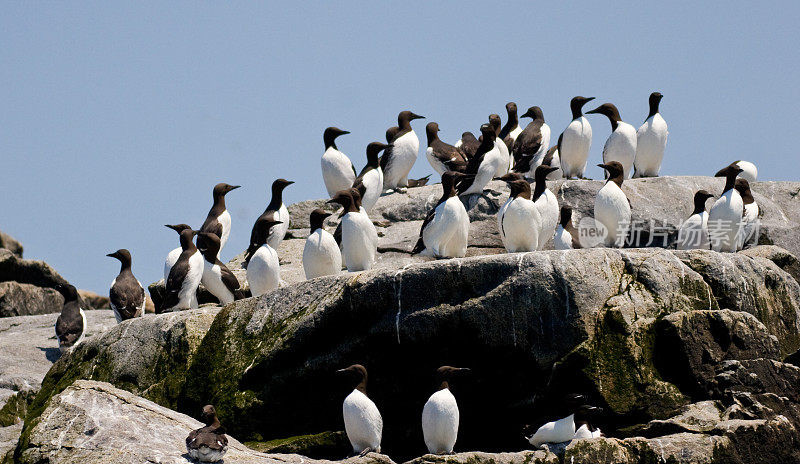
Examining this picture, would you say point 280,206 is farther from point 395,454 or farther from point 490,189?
point 395,454

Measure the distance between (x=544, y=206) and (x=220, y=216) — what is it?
548 centimetres

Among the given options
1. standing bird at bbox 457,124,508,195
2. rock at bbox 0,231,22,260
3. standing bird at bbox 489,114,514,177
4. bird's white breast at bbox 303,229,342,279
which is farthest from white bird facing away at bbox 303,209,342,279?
rock at bbox 0,231,22,260

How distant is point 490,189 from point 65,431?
903 centimetres

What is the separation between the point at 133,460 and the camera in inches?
401

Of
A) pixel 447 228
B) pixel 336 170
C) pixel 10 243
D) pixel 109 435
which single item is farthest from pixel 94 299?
pixel 109 435

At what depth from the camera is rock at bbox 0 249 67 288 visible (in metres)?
23.1

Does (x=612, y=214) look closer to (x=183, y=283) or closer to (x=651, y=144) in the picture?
(x=651, y=144)

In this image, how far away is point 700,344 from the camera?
12031 millimetres

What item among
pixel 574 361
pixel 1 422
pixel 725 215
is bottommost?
pixel 1 422

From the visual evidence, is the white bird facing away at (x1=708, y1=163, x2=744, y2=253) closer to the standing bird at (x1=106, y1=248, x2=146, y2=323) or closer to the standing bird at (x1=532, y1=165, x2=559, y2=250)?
the standing bird at (x1=532, y1=165, x2=559, y2=250)

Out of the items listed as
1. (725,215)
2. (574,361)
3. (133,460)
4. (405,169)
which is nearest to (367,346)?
(574,361)

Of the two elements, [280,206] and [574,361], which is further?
[280,206]

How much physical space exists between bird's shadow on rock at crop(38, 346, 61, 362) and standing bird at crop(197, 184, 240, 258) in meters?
2.80

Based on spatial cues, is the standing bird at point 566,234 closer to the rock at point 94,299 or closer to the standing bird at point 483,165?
the standing bird at point 483,165
